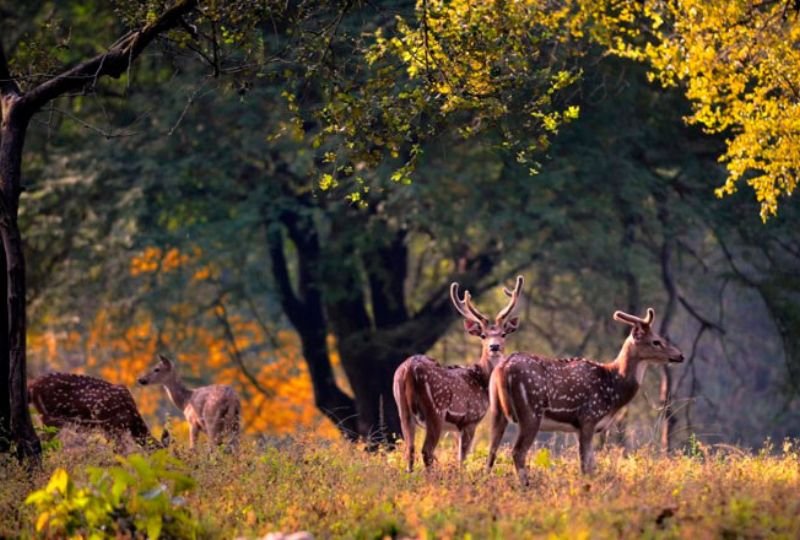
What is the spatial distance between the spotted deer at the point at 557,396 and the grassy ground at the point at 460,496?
0.34 metres

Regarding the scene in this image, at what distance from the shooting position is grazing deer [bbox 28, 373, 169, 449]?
17.6 meters

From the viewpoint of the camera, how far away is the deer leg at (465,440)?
15.4 meters

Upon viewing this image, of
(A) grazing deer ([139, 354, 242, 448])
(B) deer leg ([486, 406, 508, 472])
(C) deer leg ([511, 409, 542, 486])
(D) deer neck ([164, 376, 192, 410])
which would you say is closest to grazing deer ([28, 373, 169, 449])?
(A) grazing deer ([139, 354, 242, 448])

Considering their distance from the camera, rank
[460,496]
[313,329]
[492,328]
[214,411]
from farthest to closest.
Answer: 1. [313,329]
2. [214,411]
3. [492,328]
4. [460,496]

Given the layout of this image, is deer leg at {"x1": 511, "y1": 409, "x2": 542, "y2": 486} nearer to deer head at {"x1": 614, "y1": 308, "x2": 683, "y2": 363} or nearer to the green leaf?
deer head at {"x1": 614, "y1": 308, "x2": 683, "y2": 363}

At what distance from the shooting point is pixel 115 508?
11.6 meters

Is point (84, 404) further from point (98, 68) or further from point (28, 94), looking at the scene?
point (98, 68)

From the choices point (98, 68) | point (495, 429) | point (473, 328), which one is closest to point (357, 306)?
point (473, 328)

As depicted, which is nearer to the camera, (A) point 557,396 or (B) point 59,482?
(B) point 59,482

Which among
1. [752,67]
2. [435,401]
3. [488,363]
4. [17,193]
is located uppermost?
[752,67]

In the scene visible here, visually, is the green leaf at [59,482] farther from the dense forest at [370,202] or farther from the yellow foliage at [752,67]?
the dense forest at [370,202]

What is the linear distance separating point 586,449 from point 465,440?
1665mm

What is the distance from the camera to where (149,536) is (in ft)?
37.2

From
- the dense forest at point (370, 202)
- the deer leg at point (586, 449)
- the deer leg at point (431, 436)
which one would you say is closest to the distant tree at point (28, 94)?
the deer leg at point (431, 436)
